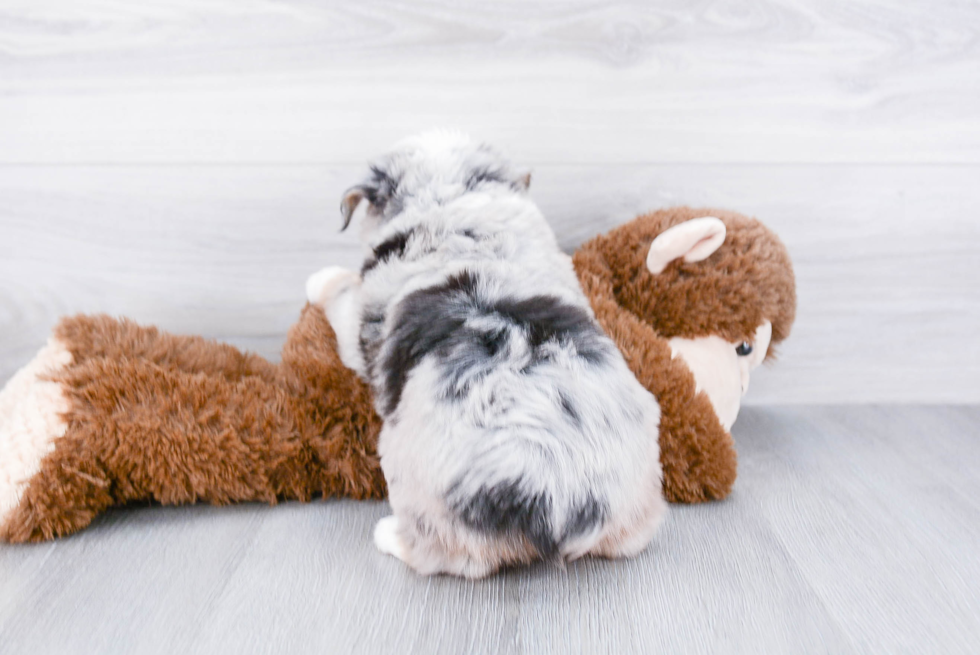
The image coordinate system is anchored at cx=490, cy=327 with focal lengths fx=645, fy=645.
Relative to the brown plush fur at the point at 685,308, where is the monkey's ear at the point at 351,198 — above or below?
above

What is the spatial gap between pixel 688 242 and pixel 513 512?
758 millimetres

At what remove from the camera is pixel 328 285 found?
156cm

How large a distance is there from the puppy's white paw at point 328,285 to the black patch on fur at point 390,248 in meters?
0.14

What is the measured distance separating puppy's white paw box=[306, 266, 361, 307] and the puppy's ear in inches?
17.0

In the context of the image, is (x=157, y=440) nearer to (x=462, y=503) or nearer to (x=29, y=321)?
(x=462, y=503)

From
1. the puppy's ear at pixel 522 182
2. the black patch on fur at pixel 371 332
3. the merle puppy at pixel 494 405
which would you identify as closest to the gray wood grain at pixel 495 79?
the puppy's ear at pixel 522 182

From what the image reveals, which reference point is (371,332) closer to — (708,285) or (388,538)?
(388,538)

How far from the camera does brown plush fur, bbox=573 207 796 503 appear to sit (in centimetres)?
137

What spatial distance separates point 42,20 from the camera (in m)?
1.63

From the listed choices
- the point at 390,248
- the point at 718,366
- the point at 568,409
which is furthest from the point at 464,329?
the point at 718,366

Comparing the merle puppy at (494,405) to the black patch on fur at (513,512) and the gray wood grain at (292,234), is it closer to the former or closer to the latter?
the black patch on fur at (513,512)

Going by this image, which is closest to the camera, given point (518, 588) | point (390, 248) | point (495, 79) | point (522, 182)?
point (518, 588)

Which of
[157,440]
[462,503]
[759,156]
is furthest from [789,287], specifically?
[157,440]

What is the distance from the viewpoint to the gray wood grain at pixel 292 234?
68.5 inches
